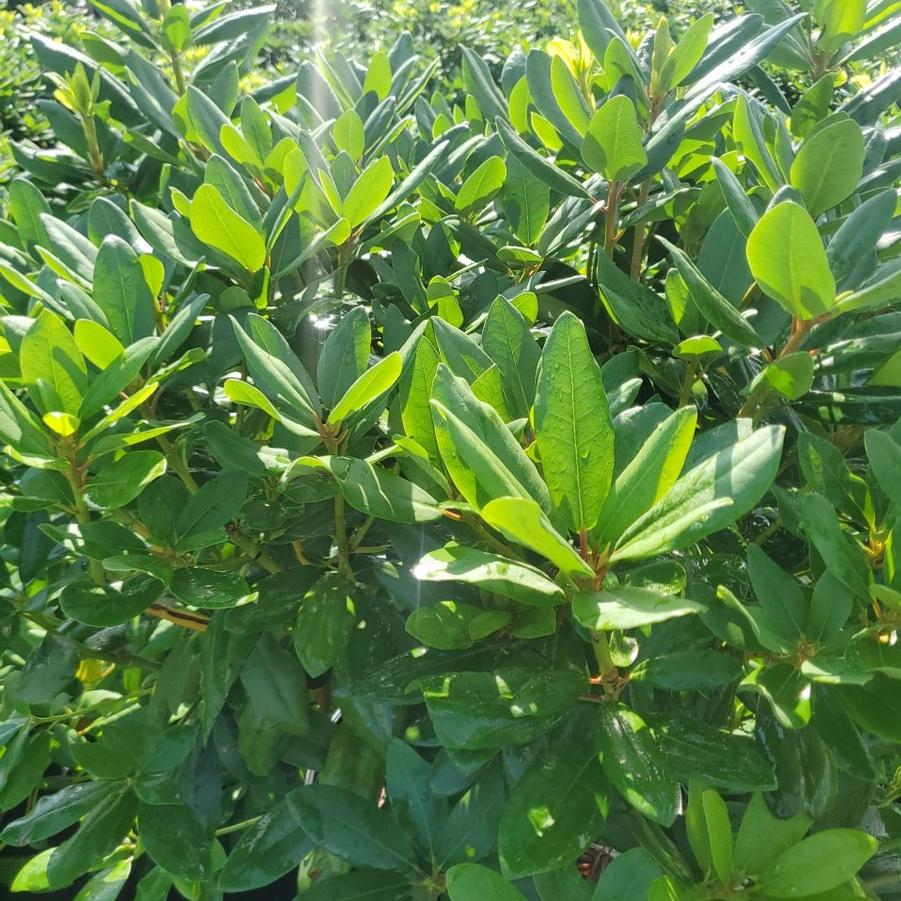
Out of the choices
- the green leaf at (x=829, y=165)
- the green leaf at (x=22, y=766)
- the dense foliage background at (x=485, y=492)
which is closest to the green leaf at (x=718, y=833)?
the dense foliage background at (x=485, y=492)

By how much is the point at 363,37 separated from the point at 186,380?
5204mm

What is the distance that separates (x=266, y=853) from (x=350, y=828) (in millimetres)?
122

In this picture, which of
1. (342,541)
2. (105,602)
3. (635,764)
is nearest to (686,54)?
(342,541)

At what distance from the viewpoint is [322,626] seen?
0.93 meters

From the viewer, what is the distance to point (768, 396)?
89 cm

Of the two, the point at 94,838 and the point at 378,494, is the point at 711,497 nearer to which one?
the point at 378,494

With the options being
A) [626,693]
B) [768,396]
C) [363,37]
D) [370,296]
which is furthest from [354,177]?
[363,37]

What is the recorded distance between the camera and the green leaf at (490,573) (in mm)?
636

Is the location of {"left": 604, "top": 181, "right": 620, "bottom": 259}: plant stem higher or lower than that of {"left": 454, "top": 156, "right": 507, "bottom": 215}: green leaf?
lower

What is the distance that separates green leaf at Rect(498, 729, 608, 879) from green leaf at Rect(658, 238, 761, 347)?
0.41 metres

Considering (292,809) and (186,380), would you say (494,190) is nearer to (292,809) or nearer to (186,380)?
(186,380)

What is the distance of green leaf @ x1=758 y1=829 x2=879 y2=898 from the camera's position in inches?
28.8

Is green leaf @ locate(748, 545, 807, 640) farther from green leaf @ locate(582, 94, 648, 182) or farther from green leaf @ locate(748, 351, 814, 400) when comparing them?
green leaf @ locate(582, 94, 648, 182)

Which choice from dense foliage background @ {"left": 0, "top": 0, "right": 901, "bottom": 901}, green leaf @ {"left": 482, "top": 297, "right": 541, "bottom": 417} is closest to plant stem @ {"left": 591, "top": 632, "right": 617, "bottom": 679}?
dense foliage background @ {"left": 0, "top": 0, "right": 901, "bottom": 901}
